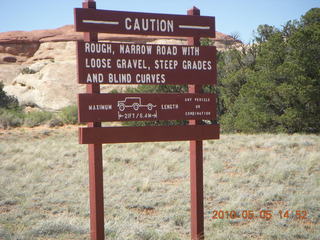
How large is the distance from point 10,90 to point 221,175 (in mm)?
35734

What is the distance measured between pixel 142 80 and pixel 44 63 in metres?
50.4

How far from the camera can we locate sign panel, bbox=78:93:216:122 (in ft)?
15.9

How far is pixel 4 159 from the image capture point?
13.5 meters

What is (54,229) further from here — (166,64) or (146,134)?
(166,64)

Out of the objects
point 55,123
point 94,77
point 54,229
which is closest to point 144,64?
point 94,77

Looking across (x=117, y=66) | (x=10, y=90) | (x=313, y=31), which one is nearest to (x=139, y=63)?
(x=117, y=66)

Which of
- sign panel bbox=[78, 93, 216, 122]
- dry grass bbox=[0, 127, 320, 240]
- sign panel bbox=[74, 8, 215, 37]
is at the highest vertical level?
sign panel bbox=[74, 8, 215, 37]

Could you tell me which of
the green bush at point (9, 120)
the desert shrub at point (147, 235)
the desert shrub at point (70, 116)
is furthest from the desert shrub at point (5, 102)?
the desert shrub at point (147, 235)

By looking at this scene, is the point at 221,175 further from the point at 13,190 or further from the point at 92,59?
the point at 92,59

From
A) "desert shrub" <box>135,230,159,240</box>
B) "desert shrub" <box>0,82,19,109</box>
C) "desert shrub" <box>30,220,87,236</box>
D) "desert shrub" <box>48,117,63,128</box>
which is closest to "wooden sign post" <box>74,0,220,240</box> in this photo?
"desert shrub" <box>135,230,159,240</box>

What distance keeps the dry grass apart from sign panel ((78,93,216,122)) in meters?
1.60

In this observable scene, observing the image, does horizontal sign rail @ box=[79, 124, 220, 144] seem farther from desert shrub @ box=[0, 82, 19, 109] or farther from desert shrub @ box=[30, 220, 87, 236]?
desert shrub @ box=[0, 82, 19, 109]

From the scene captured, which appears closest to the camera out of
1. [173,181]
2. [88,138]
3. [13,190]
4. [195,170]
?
[88,138]

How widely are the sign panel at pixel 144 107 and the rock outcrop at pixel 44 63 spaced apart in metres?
32.2
